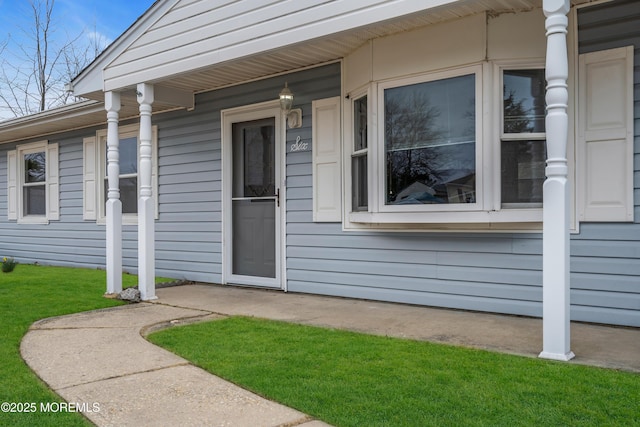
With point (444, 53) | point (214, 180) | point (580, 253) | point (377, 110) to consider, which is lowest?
point (580, 253)

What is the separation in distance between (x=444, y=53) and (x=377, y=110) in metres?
0.79

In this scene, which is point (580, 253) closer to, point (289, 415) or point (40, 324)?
point (289, 415)

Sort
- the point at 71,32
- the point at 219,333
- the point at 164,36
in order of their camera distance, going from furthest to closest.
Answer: the point at 71,32
the point at 164,36
the point at 219,333

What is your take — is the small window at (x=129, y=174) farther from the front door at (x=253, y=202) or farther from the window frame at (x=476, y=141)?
the window frame at (x=476, y=141)

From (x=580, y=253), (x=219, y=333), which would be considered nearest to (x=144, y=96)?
(x=219, y=333)

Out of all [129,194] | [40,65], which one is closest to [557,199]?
[129,194]

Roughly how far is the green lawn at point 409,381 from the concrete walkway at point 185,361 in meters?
0.17

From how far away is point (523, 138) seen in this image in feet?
14.0

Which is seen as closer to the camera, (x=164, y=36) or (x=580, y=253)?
(x=580, y=253)

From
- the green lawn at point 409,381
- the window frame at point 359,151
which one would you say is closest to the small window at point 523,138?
the window frame at point 359,151

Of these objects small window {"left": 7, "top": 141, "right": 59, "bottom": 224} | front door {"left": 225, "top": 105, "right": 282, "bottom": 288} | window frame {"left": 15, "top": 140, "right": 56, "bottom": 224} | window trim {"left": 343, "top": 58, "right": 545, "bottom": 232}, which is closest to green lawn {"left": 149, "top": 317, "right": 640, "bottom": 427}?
window trim {"left": 343, "top": 58, "right": 545, "bottom": 232}

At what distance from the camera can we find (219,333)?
13.1 ft

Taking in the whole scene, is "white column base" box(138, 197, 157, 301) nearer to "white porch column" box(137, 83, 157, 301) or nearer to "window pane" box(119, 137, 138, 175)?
"white porch column" box(137, 83, 157, 301)

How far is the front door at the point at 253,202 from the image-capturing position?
6289mm
